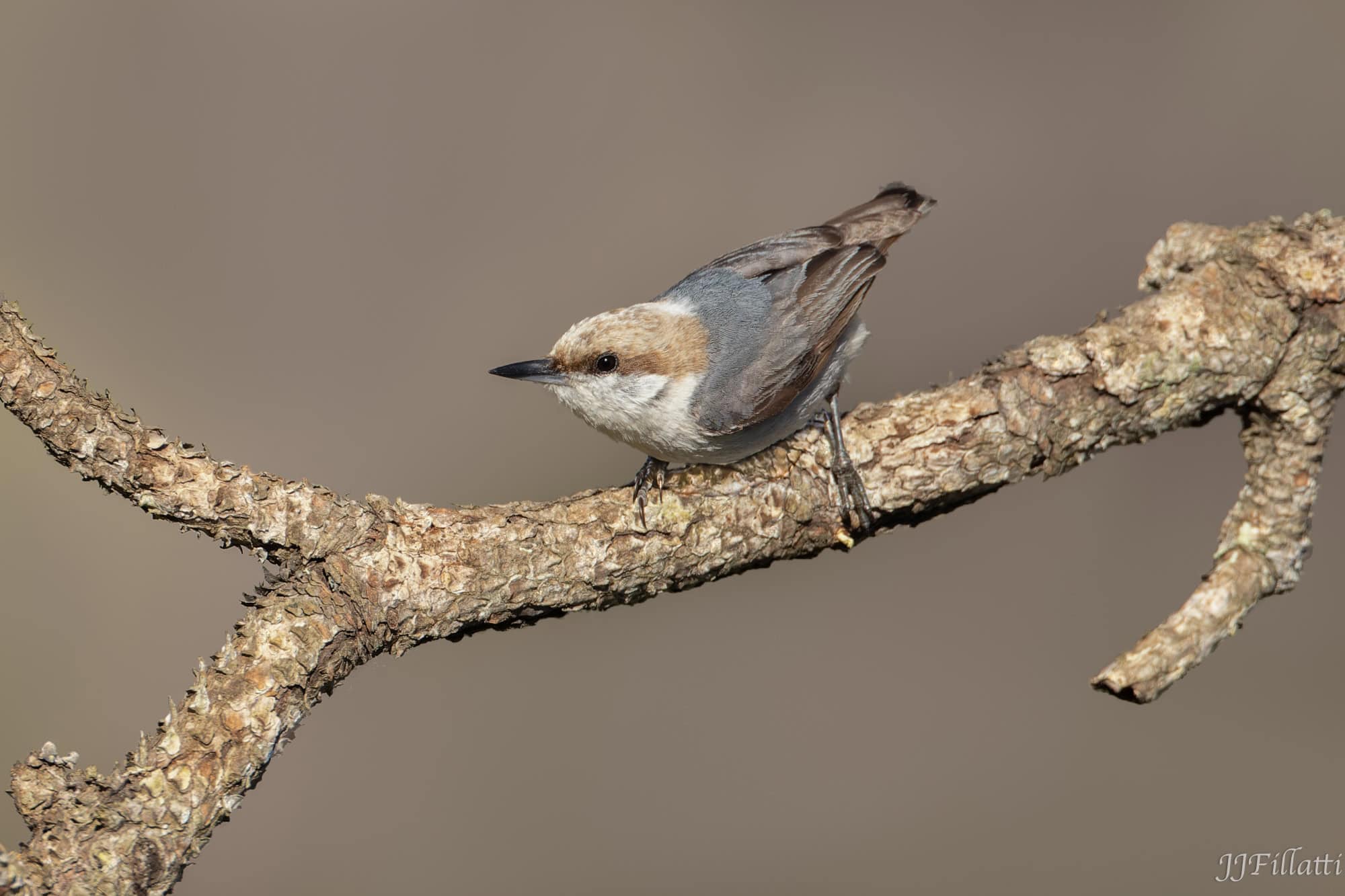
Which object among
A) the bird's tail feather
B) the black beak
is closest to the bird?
the black beak

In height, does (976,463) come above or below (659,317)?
below

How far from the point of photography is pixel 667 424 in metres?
2.69

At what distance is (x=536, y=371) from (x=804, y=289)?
2.87ft

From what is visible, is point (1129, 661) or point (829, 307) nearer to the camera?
point (1129, 661)

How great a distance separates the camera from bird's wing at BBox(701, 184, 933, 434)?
2766 mm

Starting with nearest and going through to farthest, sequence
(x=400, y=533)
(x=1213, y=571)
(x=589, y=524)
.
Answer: (x=400, y=533), (x=589, y=524), (x=1213, y=571)

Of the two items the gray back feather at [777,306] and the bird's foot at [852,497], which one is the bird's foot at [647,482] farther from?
the bird's foot at [852,497]

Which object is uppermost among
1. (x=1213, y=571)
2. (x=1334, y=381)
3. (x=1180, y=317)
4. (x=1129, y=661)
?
(x=1180, y=317)

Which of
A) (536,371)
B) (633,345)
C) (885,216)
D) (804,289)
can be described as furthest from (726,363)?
(885,216)

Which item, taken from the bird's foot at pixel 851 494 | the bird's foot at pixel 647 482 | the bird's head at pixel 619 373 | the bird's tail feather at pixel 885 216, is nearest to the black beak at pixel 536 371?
the bird's head at pixel 619 373

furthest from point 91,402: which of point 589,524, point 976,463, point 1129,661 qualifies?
point 1129,661

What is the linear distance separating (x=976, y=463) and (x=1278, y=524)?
3.15 feet

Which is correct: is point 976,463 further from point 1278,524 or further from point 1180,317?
point 1278,524

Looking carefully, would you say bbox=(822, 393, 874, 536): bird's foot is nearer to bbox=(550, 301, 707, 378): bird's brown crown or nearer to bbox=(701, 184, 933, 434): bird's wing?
bbox=(701, 184, 933, 434): bird's wing
